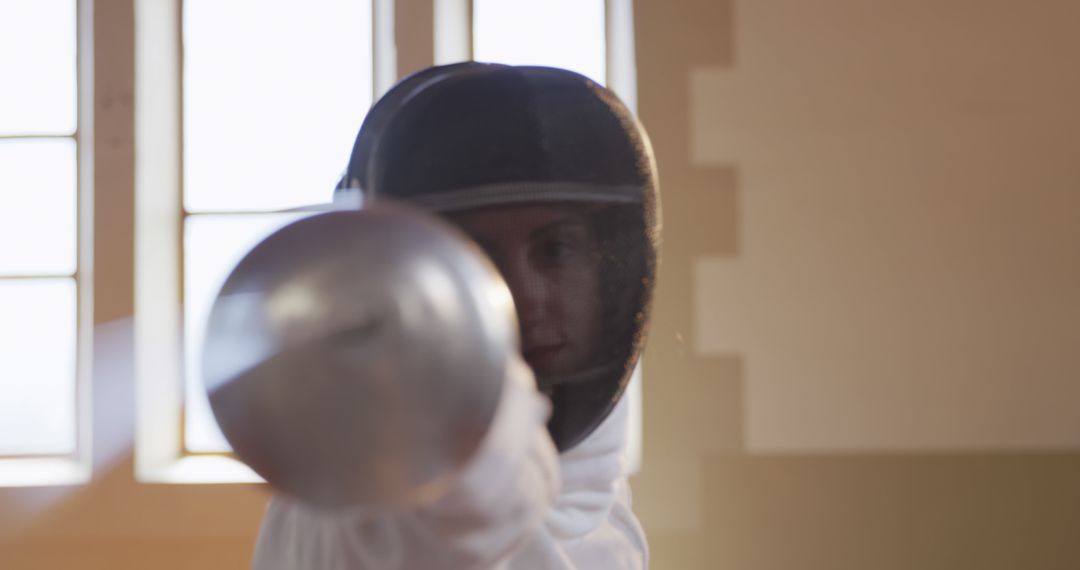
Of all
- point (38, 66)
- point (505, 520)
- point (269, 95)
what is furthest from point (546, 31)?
point (505, 520)

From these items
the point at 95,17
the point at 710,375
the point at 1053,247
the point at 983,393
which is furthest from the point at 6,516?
the point at 1053,247

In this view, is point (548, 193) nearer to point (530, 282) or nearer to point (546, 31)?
point (530, 282)

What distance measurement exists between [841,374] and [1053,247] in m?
0.59

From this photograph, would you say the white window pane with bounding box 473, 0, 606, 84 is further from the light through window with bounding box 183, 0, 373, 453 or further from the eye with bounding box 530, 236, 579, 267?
the eye with bounding box 530, 236, 579, 267

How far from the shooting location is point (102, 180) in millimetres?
2092

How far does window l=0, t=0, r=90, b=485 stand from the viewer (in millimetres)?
2293

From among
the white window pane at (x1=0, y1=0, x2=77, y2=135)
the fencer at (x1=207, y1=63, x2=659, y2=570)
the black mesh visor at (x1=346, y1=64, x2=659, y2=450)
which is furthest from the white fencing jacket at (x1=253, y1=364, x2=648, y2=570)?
the white window pane at (x1=0, y1=0, x2=77, y2=135)

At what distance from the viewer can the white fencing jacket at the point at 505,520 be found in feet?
1.43

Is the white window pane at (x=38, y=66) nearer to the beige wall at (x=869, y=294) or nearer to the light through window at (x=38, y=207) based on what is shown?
the light through window at (x=38, y=207)

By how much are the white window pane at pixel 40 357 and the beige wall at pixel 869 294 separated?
5.28 feet

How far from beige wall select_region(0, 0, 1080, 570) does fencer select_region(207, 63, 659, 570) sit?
1.13m

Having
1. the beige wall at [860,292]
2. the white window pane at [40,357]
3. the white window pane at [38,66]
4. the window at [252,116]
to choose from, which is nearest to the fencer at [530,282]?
the beige wall at [860,292]

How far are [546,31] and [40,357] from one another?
166 centimetres

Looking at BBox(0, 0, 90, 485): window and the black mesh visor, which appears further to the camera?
BBox(0, 0, 90, 485): window
